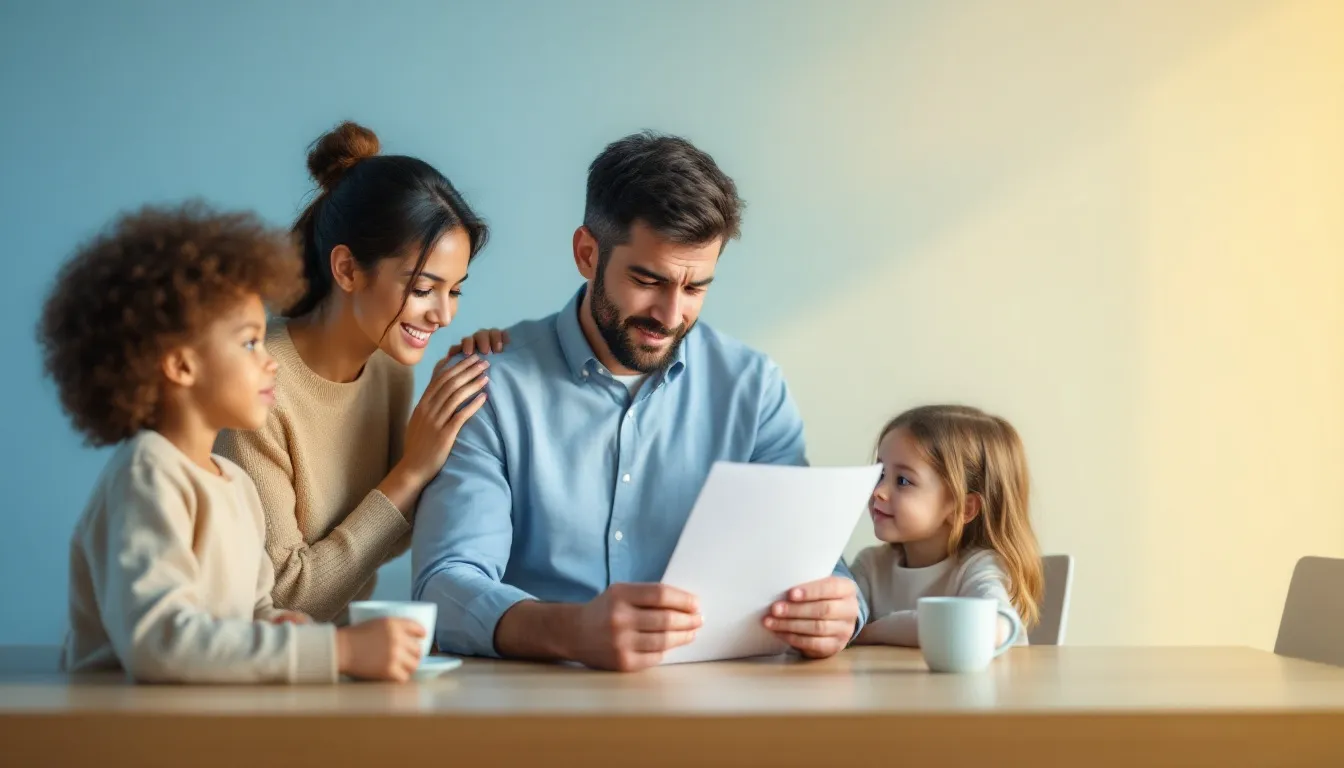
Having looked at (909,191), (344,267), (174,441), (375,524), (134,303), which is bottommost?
(375,524)

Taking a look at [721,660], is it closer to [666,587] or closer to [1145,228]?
[666,587]

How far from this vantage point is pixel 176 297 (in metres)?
1.10

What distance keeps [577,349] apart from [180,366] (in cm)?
79

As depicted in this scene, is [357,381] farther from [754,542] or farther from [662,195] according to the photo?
[754,542]

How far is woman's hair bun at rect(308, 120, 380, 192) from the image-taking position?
2033mm

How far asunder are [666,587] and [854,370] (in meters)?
1.75

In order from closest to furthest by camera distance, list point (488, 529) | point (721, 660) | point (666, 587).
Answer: point (666, 587) < point (721, 660) < point (488, 529)

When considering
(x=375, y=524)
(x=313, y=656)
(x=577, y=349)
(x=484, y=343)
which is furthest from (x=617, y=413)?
(x=313, y=656)

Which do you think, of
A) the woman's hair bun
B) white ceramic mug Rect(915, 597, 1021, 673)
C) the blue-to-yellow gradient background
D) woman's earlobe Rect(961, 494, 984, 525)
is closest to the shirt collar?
the woman's hair bun

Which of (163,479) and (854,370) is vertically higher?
(854,370)

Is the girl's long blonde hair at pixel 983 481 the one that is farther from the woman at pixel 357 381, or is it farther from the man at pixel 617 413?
the woman at pixel 357 381

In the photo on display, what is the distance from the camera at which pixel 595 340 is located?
6.16 ft

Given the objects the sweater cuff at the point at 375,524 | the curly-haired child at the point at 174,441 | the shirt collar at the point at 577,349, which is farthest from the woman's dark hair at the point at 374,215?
the curly-haired child at the point at 174,441

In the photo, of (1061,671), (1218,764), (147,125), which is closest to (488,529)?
(1061,671)
